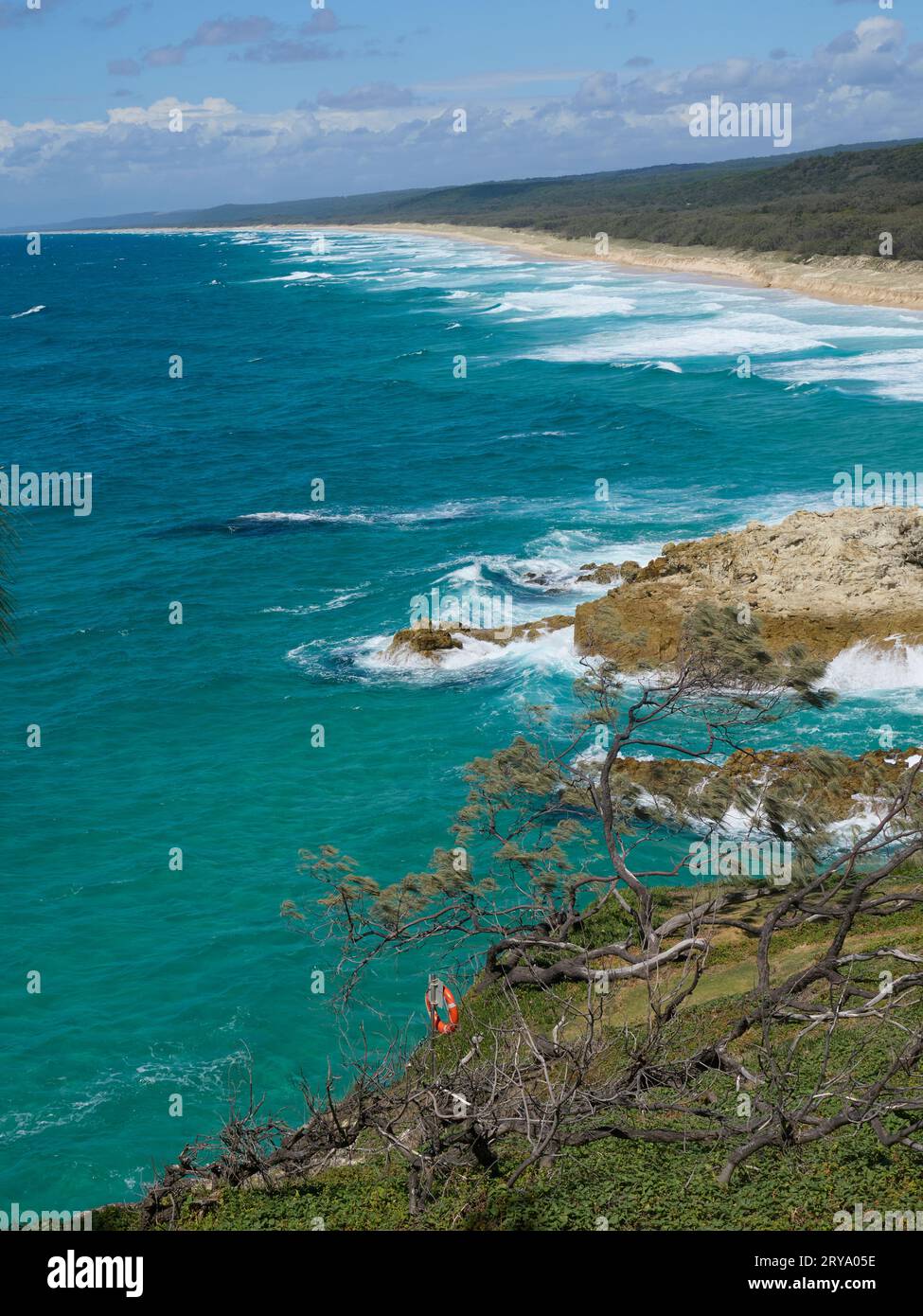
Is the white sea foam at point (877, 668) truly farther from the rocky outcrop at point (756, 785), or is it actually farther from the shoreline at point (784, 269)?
the shoreline at point (784, 269)

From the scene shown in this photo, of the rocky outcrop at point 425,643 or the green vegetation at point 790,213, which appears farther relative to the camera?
the green vegetation at point 790,213

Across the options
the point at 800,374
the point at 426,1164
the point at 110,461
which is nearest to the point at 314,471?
the point at 110,461

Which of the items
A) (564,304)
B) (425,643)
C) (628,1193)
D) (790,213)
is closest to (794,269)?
(564,304)

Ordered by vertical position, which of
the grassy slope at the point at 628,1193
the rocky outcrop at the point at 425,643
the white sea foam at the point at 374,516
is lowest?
the grassy slope at the point at 628,1193

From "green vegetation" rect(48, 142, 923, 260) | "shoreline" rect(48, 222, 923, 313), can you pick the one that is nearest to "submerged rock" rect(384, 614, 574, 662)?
"shoreline" rect(48, 222, 923, 313)

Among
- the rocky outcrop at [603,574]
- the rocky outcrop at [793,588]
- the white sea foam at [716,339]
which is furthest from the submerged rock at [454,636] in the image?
the white sea foam at [716,339]
